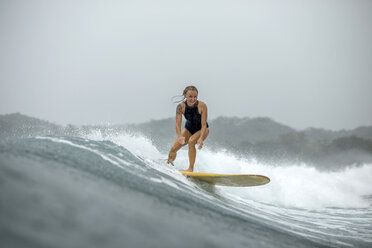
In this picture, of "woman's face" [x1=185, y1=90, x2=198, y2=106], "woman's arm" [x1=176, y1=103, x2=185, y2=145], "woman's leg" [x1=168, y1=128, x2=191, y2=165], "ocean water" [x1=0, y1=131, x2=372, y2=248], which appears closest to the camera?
"ocean water" [x1=0, y1=131, x2=372, y2=248]

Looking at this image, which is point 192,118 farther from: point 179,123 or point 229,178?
point 229,178

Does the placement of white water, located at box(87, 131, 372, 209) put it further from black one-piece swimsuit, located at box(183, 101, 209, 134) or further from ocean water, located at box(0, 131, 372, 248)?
ocean water, located at box(0, 131, 372, 248)

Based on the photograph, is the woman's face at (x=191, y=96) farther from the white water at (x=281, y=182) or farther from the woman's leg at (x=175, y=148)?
the white water at (x=281, y=182)

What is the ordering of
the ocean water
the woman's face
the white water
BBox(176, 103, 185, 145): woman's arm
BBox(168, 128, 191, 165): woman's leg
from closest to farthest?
1. the ocean water
2. the woman's face
3. BBox(176, 103, 185, 145): woman's arm
4. BBox(168, 128, 191, 165): woman's leg
5. the white water

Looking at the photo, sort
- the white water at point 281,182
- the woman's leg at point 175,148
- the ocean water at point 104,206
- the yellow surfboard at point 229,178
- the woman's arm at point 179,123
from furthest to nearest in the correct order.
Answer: the white water at point 281,182, the woman's leg at point 175,148, the woman's arm at point 179,123, the yellow surfboard at point 229,178, the ocean water at point 104,206

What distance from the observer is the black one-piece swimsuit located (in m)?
6.02

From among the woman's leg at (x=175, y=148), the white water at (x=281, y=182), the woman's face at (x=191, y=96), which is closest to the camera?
the woman's face at (x=191, y=96)

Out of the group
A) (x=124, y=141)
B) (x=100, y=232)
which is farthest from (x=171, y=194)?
(x=124, y=141)

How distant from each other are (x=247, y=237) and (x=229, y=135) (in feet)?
171

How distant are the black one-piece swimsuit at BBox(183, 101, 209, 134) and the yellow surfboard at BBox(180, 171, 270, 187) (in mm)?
1060

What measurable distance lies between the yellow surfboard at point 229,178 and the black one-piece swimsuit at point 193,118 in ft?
3.48

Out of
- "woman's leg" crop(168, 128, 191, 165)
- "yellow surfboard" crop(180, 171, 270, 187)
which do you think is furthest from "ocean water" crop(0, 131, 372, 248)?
"woman's leg" crop(168, 128, 191, 165)

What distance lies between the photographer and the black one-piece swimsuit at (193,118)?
19.7 ft

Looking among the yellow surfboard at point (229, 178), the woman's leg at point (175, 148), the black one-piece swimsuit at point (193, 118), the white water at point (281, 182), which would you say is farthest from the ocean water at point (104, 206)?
the white water at point (281, 182)
